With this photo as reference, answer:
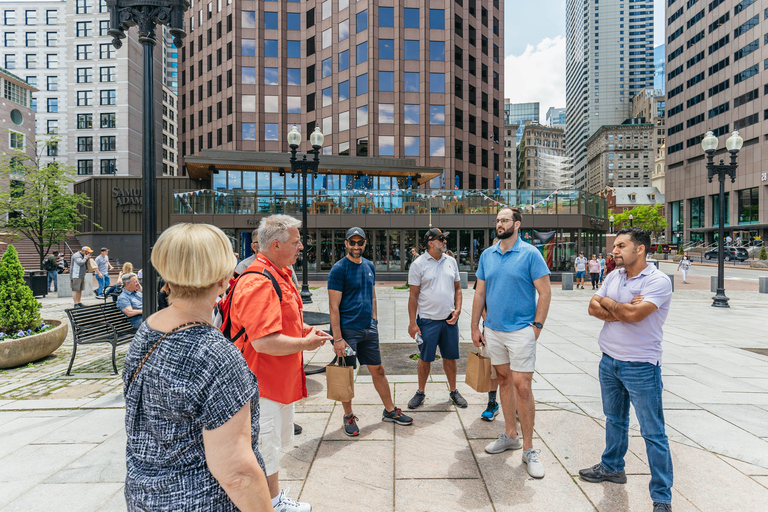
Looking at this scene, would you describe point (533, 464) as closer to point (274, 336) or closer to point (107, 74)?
point (274, 336)

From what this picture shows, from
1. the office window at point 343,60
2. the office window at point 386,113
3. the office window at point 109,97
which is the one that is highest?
the office window at point 109,97

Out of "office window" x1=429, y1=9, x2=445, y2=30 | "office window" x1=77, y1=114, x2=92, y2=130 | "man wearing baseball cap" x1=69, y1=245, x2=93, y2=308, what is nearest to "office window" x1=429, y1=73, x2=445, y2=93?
"office window" x1=429, y1=9, x2=445, y2=30

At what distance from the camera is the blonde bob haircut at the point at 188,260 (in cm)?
143

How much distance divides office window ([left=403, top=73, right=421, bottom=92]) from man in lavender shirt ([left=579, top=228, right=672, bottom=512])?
41.3 metres

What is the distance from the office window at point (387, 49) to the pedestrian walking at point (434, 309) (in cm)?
4039

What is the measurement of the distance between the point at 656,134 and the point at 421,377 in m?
162

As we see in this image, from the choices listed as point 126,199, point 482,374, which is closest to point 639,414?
point 482,374

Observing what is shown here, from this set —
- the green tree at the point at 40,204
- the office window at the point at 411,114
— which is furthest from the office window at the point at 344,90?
the green tree at the point at 40,204

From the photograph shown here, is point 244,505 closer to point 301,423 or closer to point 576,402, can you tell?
point 301,423

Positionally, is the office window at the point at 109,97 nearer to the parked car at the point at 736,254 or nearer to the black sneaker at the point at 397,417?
the black sneaker at the point at 397,417

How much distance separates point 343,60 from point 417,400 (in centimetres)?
4268

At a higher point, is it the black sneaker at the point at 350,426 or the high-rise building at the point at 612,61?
the high-rise building at the point at 612,61

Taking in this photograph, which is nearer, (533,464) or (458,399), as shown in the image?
(533,464)

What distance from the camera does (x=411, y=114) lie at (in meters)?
41.2
